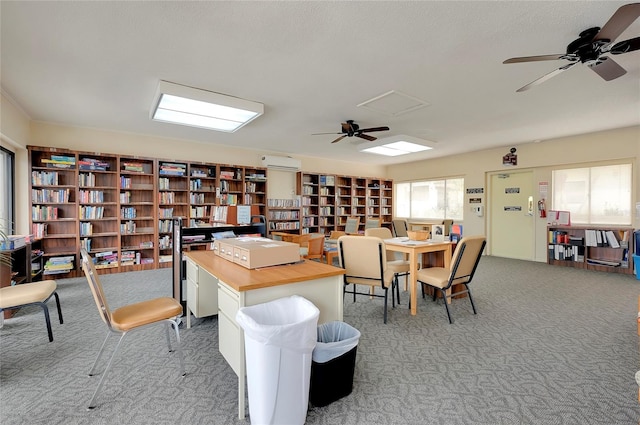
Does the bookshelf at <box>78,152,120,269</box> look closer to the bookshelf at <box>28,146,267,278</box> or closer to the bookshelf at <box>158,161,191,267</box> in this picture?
the bookshelf at <box>28,146,267,278</box>

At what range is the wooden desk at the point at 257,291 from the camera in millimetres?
1665

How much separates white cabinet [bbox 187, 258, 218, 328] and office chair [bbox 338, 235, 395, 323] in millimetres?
1311

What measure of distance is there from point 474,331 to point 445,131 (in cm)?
388

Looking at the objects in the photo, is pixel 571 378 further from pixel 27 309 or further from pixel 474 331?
pixel 27 309

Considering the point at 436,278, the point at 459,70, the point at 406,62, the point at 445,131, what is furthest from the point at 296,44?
the point at 445,131

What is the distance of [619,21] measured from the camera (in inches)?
76.4

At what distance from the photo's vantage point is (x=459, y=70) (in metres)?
3.06

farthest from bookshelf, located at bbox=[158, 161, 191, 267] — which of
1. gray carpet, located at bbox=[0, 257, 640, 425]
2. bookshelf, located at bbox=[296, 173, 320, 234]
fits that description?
bookshelf, located at bbox=[296, 173, 320, 234]

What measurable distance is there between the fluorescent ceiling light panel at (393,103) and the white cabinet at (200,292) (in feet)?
9.59

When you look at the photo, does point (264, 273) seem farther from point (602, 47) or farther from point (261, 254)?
point (602, 47)

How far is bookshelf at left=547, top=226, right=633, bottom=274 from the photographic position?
5.30 metres

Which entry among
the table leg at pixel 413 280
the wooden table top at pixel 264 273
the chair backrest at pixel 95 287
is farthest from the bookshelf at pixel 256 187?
the chair backrest at pixel 95 287

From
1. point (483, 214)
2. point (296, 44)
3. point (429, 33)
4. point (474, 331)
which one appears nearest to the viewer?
point (429, 33)

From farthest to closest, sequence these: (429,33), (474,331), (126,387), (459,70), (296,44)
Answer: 1. (459,70)
2. (474,331)
3. (296,44)
4. (429,33)
5. (126,387)
